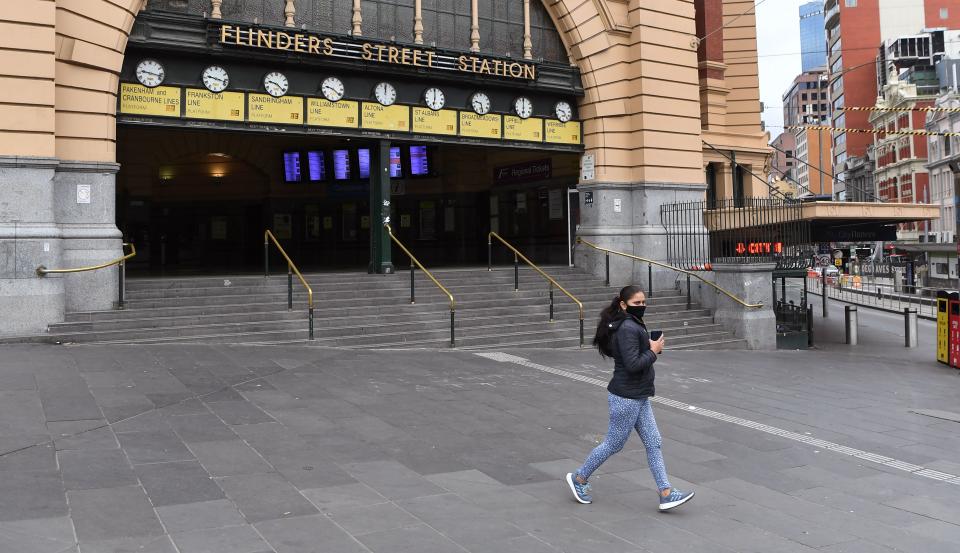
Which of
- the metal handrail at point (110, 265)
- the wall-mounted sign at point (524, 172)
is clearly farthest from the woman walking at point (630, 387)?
the wall-mounted sign at point (524, 172)

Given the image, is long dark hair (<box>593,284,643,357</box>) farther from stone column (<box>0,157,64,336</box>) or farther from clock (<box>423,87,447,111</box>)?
clock (<box>423,87,447,111</box>)

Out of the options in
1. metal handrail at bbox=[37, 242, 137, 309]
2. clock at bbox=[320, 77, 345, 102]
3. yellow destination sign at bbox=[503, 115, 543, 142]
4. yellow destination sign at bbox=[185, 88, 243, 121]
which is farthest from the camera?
yellow destination sign at bbox=[503, 115, 543, 142]

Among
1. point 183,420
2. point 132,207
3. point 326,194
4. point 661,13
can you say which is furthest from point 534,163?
point 183,420

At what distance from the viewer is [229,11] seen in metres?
17.1

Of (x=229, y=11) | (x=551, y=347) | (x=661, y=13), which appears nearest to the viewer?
(x=551, y=347)

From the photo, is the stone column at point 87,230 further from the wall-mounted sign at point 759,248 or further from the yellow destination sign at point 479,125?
the wall-mounted sign at point 759,248

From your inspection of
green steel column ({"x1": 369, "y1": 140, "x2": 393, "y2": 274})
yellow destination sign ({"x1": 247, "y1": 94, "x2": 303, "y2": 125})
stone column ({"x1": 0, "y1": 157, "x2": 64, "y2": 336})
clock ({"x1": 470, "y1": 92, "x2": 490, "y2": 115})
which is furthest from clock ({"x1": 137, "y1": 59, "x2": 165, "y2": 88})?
clock ({"x1": 470, "y1": 92, "x2": 490, "y2": 115})

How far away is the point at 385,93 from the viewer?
1873 cm

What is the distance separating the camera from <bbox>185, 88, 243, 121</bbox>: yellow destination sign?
54.0ft

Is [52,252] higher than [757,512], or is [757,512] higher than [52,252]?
[52,252]

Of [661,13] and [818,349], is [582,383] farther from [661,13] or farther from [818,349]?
[661,13]

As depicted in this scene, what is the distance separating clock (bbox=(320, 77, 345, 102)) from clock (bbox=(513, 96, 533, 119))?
510cm

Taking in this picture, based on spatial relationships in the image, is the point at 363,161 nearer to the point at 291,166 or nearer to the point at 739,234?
the point at 291,166

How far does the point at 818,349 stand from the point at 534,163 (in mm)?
10262
